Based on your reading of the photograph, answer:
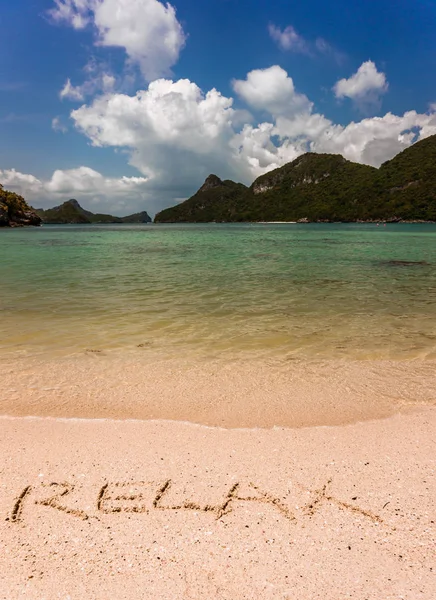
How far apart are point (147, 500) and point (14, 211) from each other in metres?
163

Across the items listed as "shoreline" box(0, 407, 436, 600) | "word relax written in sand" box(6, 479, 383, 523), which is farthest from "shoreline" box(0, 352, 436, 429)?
"word relax written in sand" box(6, 479, 383, 523)

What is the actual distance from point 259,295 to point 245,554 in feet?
42.4

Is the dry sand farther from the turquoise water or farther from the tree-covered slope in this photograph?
the tree-covered slope

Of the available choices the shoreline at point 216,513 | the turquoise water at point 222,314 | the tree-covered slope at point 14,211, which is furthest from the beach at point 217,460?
the tree-covered slope at point 14,211

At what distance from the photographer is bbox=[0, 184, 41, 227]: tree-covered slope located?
430 ft

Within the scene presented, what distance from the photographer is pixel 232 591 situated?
9.00ft

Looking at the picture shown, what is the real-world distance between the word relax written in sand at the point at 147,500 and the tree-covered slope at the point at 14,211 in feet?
495

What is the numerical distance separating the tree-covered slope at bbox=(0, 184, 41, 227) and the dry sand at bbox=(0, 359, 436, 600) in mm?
150347

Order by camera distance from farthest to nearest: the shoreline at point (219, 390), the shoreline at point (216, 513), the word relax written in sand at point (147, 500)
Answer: the shoreline at point (219, 390), the word relax written in sand at point (147, 500), the shoreline at point (216, 513)

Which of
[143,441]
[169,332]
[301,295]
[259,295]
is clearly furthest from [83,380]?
[301,295]

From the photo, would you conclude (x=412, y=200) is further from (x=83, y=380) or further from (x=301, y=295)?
(x=83, y=380)

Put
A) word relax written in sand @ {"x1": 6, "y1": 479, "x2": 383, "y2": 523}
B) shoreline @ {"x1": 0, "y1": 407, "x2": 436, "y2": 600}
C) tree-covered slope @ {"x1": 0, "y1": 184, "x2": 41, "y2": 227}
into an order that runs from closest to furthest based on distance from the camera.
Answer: shoreline @ {"x1": 0, "y1": 407, "x2": 436, "y2": 600} → word relax written in sand @ {"x1": 6, "y1": 479, "x2": 383, "y2": 523} → tree-covered slope @ {"x1": 0, "y1": 184, "x2": 41, "y2": 227}

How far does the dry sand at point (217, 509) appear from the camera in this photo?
2.83 metres

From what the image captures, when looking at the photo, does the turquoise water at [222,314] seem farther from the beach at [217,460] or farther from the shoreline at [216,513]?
the shoreline at [216,513]
